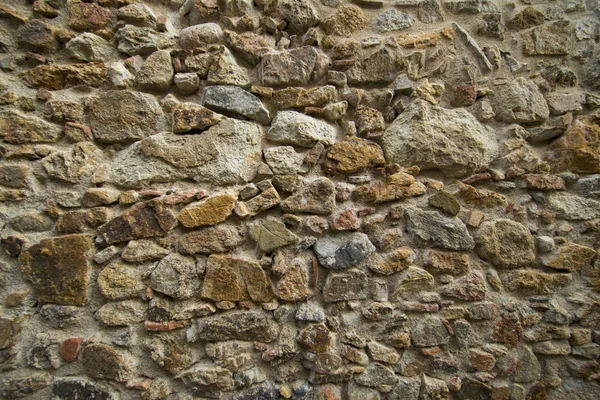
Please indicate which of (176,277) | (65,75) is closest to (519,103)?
(176,277)

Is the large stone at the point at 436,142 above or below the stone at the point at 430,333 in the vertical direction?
above

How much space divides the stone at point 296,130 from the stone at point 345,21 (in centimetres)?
56

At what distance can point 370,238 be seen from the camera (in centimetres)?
133

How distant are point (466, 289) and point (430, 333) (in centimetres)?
27

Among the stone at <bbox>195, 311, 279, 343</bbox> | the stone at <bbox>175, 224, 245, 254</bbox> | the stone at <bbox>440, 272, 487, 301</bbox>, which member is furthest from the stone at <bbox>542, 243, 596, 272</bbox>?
the stone at <bbox>175, 224, 245, 254</bbox>

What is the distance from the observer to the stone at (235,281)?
1.22 metres

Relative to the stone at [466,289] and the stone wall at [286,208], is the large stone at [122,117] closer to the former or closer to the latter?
the stone wall at [286,208]

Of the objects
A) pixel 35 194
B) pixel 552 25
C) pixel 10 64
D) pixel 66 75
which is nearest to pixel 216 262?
pixel 35 194

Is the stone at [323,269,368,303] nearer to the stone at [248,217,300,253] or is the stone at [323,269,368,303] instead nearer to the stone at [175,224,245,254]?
the stone at [248,217,300,253]

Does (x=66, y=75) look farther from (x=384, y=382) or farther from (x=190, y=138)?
(x=384, y=382)

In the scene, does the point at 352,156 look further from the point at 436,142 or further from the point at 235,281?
the point at 235,281

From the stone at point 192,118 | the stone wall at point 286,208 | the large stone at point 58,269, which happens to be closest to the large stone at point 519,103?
the stone wall at point 286,208

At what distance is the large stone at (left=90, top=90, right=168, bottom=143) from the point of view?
131cm

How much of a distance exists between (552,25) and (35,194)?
2875 mm
